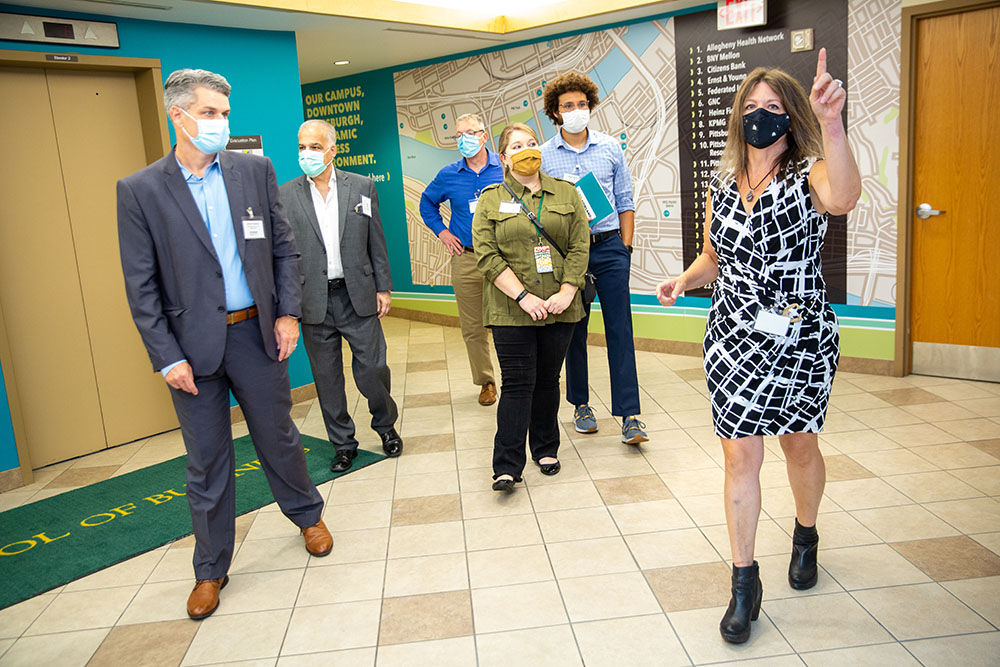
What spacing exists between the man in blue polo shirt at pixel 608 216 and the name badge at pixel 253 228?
1749mm

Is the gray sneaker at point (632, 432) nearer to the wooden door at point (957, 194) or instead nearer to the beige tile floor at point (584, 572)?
the beige tile floor at point (584, 572)

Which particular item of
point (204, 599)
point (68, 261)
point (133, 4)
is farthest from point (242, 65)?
point (204, 599)

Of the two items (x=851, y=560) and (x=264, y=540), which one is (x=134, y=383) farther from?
(x=851, y=560)

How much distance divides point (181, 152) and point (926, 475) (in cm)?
338

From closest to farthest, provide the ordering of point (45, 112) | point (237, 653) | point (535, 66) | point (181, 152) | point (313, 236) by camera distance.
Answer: point (237, 653) < point (181, 152) < point (313, 236) < point (45, 112) < point (535, 66)

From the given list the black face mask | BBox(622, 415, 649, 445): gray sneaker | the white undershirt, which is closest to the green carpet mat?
the white undershirt

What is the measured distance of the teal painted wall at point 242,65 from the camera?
4562 mm

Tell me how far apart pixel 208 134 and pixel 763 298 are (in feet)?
6.25

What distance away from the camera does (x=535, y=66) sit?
22.0ft

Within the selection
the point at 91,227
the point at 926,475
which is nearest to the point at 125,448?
the point at 91,227

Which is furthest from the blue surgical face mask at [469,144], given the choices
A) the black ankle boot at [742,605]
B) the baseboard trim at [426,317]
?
the baseboard trim at [426,317]

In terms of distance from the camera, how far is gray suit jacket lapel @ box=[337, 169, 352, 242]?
154 inches

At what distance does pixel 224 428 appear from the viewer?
2.83 m

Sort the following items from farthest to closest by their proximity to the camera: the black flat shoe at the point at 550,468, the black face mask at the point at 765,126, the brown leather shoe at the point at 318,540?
the black flat shoe at the point at 550,468 → the brown leather shoe at the point at 318,540 → the black face mask at the point at 765,126
